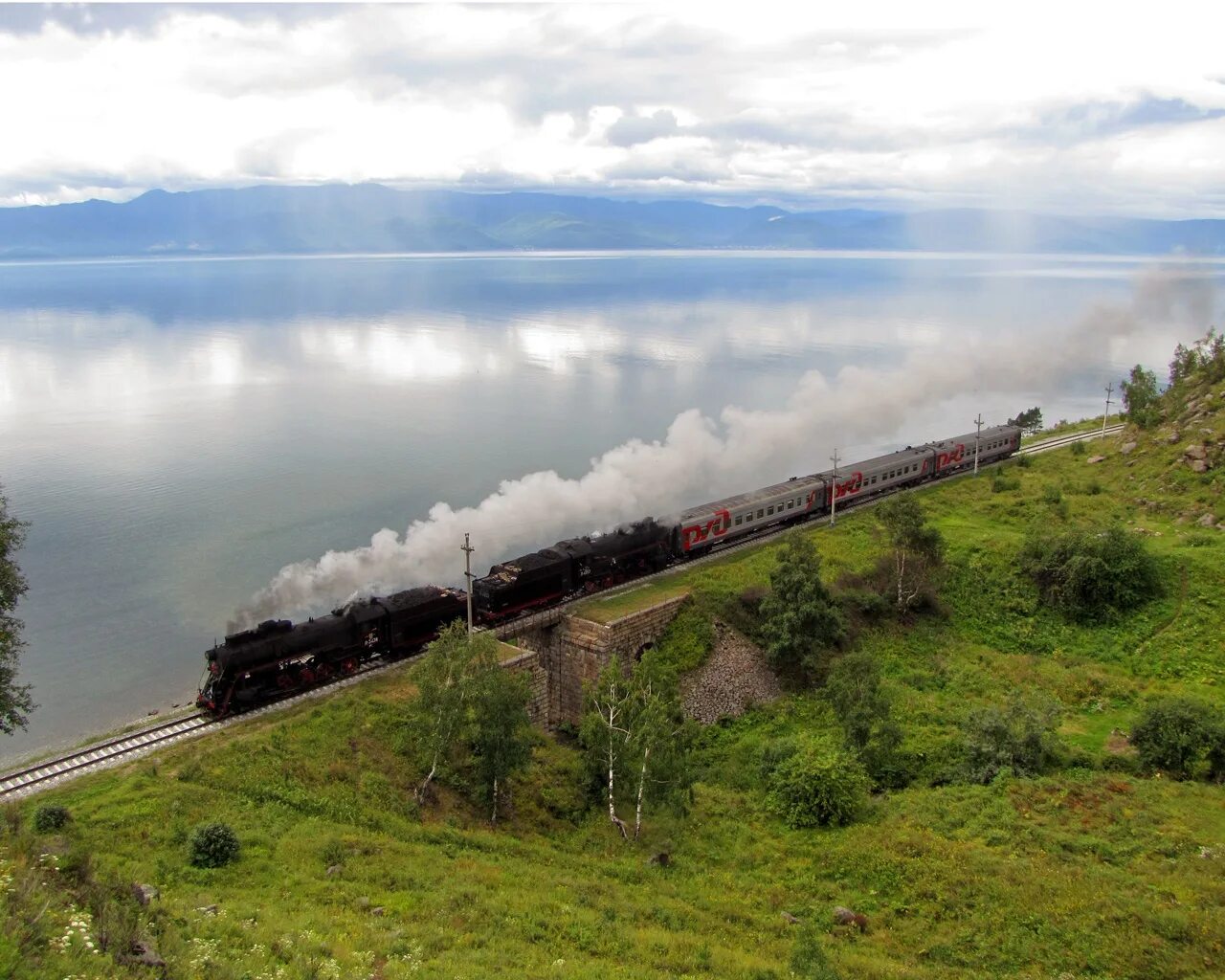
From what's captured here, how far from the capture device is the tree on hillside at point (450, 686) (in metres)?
25.5

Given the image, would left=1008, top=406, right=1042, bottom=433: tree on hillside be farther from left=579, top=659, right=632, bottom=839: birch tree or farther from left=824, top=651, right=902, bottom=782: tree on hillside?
left=579, top=659, right=632, bottom=839: birch tree

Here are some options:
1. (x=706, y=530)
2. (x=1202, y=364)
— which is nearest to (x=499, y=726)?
(x=706, y=530)

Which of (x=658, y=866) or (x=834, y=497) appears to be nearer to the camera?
(x=658, y=866)

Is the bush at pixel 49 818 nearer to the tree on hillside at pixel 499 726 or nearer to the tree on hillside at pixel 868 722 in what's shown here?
the tree on hillside at pixel 499 726

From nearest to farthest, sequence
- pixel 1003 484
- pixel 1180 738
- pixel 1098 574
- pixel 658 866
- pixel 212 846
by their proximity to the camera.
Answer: pixel 212 846 → pixel 658 866 → pixel 1180 738 → pixel 1098 574 → pixel 1003 484

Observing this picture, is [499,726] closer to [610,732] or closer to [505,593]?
[610,732]

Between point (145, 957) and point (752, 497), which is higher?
point (145, 957)

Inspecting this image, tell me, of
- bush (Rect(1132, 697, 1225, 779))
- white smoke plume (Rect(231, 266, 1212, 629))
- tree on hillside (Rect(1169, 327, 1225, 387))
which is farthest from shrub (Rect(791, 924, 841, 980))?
tree on hillside (Rect(1169, 327, 1225, 387))

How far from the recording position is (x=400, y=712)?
101 ft

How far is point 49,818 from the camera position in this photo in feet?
72.5

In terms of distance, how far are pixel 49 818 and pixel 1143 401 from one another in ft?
228

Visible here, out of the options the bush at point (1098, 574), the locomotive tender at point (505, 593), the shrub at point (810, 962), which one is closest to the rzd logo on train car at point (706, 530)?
the locomotive tender at point (505, 593)

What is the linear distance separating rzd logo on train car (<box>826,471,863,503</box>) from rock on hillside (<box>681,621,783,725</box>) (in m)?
16.0

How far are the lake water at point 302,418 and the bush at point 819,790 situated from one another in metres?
17.6
